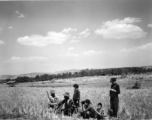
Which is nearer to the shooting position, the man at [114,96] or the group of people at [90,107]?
the group of people at [90,107]

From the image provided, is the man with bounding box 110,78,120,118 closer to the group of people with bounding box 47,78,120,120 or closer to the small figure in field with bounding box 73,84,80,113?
the group of people with bounding box 47,78,120,120

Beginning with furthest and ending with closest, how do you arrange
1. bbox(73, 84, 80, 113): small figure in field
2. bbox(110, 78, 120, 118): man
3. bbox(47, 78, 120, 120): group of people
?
bbox(73, 84, 80, 113): small figure in field
bbox(110, 78, 120, 118): man
bbox(47, 78, 120, 120): group of people

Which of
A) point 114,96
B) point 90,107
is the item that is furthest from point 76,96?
point 114,96

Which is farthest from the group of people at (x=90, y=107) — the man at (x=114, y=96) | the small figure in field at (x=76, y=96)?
the small figure in field at (x=76, y=96)

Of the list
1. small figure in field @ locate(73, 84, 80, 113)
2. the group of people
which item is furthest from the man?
small figure in field @ locate(73, 84, 80, 113)

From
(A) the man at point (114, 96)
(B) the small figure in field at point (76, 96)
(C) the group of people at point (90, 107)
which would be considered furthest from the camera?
(B) the small figure in field at point (76, 96)

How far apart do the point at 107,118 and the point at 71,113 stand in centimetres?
197

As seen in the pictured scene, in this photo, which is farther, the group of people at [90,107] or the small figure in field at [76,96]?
the small figure in field at [76,96]

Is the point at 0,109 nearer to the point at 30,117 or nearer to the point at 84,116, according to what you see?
the point at 30,117

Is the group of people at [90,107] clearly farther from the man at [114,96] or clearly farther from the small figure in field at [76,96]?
the small figure in field at [76,96]

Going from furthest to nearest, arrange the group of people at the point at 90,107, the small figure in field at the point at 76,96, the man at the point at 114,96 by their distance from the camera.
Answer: the small figure in field at the point at 76,96 → the man at the point at 114,96 → the group of people at the point at 90,107

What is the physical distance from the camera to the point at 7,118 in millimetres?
6883

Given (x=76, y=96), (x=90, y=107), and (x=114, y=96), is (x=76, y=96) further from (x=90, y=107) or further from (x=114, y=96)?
(x=114, y=96)

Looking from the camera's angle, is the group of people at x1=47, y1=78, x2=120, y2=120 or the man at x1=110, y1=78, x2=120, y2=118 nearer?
the group of people at x1=47, y1=78, x2=120, y2=120
